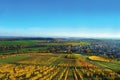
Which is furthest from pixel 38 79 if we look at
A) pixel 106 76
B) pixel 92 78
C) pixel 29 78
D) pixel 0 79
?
pixel 106 76

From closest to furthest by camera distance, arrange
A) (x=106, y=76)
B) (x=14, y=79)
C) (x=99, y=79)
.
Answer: (x=14, y=79) < (x=99, y=79) < (x=106, y=76)

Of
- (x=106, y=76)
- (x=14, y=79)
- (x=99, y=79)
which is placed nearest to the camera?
(x=14, y=79)

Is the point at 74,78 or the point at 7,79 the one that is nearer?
the point at 7,79

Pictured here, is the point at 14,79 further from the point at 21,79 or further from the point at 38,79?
the point at 38,79

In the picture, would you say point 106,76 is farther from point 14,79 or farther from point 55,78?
point 14,79

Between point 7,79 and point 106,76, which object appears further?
point 106,76

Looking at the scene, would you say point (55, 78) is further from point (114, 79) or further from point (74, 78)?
point (114, 79)

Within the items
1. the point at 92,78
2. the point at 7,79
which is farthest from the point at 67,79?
the point at 7,79

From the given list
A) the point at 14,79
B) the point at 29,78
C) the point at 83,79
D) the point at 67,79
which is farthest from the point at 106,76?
the point at 14,79
